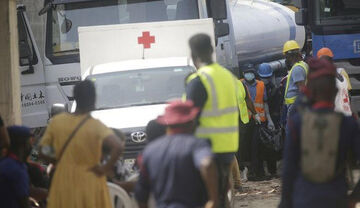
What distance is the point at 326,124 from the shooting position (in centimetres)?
643

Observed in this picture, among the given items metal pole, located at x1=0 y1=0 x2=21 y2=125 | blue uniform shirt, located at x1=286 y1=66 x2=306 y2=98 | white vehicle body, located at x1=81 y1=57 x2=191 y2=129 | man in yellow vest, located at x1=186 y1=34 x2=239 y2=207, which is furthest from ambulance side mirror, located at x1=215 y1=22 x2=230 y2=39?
man in yellow vest, located at x1=186 y1=34 x2=239 y2=207

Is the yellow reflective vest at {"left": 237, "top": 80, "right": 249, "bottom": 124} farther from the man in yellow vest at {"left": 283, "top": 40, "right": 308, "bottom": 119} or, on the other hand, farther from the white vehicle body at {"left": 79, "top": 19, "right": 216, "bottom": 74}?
the white vehicle body at {"left": 79, "top": 19, "right": 216, "bottom": 74}

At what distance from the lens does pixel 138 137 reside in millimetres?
11227

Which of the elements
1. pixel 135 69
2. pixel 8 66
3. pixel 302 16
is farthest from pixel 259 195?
pixel 8 66

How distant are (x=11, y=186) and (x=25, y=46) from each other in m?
8.66

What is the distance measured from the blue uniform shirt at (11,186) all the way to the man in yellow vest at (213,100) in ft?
4.75

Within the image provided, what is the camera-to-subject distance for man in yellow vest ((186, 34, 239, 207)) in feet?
25.9

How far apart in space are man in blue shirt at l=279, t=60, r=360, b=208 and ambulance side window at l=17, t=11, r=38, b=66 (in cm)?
981

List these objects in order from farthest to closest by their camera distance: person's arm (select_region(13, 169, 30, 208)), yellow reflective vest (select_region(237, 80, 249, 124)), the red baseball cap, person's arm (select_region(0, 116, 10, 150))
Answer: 1. yellow reflective vest (select_region(237, 80, 249, 124))
2. person's arm (select_region(0, 116, 10, 150))
3. person's arm (select_region(13, 169, 30, 208))
4. the red baseball cap

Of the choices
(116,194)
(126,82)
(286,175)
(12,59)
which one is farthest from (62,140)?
(126,82)

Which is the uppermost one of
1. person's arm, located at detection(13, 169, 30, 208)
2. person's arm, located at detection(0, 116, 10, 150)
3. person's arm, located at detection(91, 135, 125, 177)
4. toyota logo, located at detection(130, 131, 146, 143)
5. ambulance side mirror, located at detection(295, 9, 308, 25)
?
ambulance side mirror, located at detection(295, 9, 308, 25)

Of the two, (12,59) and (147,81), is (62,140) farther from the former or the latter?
(147,81)

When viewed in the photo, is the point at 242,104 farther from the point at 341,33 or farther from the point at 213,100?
the point at 213,100

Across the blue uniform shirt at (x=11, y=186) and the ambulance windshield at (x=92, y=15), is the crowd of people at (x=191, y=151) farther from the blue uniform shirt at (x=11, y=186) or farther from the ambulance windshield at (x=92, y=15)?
the ambulance windshield at (x=92, y=15)
